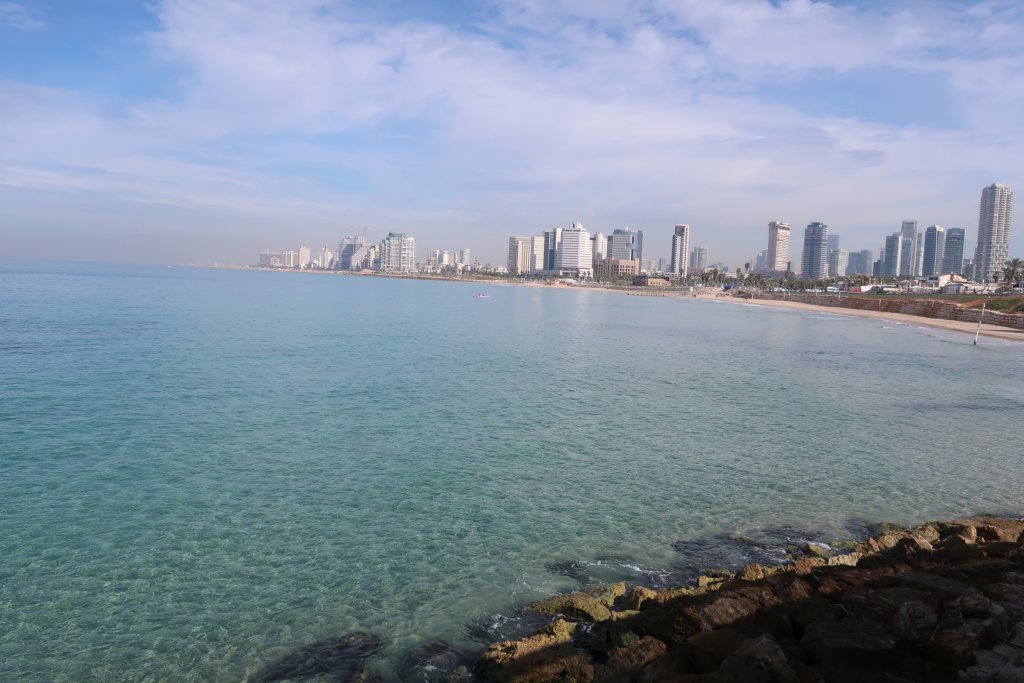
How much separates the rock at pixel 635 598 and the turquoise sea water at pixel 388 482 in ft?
3.45

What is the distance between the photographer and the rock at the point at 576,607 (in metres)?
9.59

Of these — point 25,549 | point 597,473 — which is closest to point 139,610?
point 25,549

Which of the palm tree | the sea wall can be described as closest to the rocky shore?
the sea wall

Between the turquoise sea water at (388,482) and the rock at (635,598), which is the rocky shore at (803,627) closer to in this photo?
the rock at (635,598)

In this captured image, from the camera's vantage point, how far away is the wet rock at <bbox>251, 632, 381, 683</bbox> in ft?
27.0

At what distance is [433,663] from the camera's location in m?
8.55

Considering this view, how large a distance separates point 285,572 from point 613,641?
5725 mm

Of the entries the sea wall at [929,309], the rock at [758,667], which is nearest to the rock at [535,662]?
the rock at [758,667]

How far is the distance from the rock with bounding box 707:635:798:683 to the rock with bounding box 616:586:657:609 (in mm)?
3179

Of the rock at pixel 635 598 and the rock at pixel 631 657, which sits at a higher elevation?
the rock at pixel 631 657

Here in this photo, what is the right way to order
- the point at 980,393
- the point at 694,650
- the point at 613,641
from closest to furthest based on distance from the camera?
the point at 694,650, the point at 613,641, the point at 980,393

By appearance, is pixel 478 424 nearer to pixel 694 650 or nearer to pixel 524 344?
pixel 694 650

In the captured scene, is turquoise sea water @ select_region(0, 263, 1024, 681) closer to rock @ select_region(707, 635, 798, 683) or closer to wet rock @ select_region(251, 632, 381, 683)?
wet rock @ select_region(251, 632, 381, 683)

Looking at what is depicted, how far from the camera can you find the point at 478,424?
2238 centimetres
